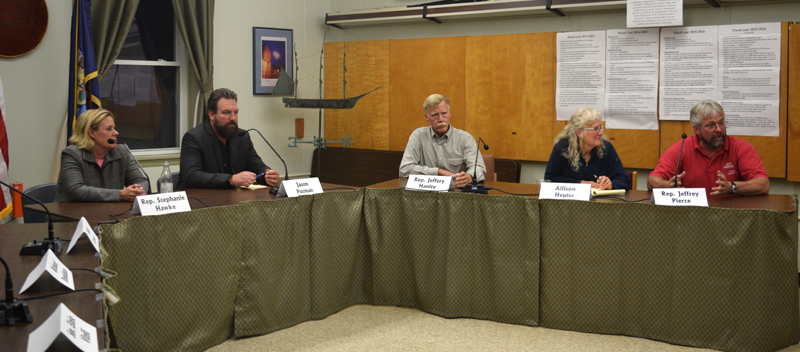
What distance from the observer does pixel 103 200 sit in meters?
Answer: 2.90

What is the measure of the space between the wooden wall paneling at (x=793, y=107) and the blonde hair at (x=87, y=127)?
12.7 feet

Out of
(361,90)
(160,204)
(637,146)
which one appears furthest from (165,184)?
(637,146)

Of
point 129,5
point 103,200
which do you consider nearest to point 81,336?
point 103,200

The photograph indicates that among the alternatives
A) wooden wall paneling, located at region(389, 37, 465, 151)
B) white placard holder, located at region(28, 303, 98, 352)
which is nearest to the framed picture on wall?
wooden wall paneling, located at region(389, 37, 465, 151)

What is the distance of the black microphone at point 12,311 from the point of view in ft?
4.24

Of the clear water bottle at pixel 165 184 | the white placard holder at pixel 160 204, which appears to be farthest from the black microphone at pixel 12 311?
the clear water bottle at pixel 165 184

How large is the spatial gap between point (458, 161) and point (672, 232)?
4.99 feet

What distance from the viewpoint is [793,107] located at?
3.77 metres

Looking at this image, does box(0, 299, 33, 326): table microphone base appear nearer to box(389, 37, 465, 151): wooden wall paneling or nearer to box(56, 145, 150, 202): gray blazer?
box(56, 145, 150, 202): gray blazer

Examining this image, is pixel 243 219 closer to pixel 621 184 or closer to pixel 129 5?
pixel 621 184

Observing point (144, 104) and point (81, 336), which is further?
point (144, 104)

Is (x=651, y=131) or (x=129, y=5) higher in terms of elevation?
(x=129, y=5)

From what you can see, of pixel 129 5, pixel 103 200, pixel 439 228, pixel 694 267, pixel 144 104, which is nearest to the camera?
pixel 694 267

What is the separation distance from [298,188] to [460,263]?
34.4 inches
